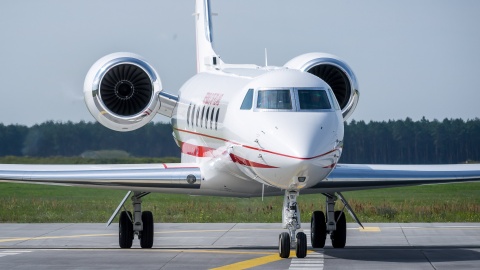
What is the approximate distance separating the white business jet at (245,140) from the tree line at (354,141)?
19.7 m

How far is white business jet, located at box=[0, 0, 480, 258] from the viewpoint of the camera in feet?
66.2

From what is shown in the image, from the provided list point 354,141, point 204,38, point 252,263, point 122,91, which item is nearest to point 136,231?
point 122,91

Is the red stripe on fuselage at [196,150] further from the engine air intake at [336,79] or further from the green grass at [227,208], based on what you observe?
the green grass at [227,208]

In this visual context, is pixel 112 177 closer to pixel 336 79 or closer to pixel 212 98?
pixel 212 98

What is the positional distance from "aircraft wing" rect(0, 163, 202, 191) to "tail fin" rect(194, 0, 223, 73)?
7.35 metres

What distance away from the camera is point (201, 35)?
3450 cm

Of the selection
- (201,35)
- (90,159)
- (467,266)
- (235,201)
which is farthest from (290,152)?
(90,159)

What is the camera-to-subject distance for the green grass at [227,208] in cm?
3650

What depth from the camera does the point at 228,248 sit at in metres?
26.0

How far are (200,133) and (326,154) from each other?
6.45 metres

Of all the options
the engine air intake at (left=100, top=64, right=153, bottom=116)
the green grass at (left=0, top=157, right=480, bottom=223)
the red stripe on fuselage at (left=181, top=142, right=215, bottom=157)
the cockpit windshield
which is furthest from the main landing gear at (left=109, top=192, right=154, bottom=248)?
the green grass at (left=0, top=157, right=480, bottom=223)

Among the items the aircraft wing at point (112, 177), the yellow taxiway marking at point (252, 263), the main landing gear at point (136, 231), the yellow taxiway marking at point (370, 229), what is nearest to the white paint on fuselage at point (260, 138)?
the aircraft wing at point (112, 177)

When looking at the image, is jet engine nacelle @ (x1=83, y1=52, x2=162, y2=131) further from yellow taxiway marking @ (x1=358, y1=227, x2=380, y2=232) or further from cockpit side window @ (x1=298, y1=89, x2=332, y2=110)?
cockpit side window @ (x1=298, y1=89, x2=332, y2=110)

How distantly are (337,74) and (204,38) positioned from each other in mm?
7859
